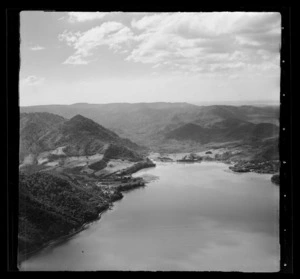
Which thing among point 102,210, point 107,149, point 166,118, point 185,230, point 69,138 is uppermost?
point 166,118

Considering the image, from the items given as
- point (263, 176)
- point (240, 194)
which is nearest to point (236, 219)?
point (240, 194)

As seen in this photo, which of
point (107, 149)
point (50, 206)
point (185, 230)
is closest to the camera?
point (185, 230)

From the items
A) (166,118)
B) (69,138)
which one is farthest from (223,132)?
(69,138)

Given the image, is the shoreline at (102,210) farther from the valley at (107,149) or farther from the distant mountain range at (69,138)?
the distant mountain range at (69,138)

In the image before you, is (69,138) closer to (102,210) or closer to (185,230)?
(102,210)

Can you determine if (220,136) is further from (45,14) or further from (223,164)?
(45,14)

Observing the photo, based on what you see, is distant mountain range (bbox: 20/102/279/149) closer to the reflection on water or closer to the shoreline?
the shoreline

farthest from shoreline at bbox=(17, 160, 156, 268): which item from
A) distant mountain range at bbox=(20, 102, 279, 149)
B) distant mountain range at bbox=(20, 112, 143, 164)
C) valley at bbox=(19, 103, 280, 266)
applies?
distant mountain range at bbox=(20, 102, 279, 149)
